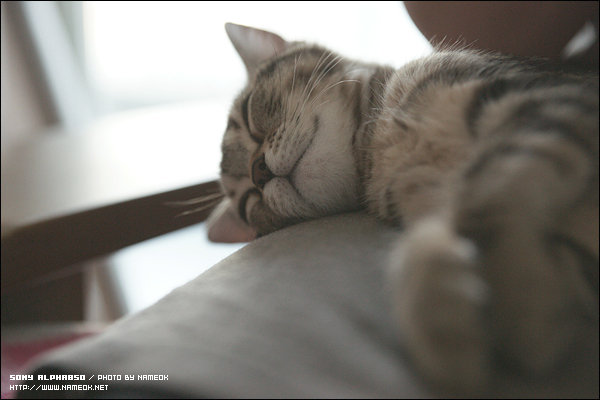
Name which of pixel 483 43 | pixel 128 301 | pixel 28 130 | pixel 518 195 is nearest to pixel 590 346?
pixel 518 195

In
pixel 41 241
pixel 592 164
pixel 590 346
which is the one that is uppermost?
pixel 592 164

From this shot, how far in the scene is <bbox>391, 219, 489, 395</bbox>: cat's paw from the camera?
0.25 m

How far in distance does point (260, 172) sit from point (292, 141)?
0.11m

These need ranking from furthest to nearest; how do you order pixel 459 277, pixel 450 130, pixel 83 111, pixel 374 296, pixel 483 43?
pixel 83 111 → pixel 483 43 → pixel 450 130 → pixel 374 296 → pixel 459 277

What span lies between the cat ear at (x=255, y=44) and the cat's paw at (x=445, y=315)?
836 millimetres

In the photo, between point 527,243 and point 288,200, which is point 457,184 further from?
point 288,200

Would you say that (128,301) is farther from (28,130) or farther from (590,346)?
(590,346)

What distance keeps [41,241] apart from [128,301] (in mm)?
911

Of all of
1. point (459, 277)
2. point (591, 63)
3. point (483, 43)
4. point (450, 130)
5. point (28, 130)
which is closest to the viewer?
point (459, 277)

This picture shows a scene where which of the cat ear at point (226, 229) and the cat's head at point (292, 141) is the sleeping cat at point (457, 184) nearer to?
the cat's head at point (292, 141)

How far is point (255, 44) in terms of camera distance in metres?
1.02

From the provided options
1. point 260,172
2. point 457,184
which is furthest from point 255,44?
point 457,184

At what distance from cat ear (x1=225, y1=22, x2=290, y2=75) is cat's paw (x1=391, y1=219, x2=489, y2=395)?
0.84m

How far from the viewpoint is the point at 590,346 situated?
0.99ft
